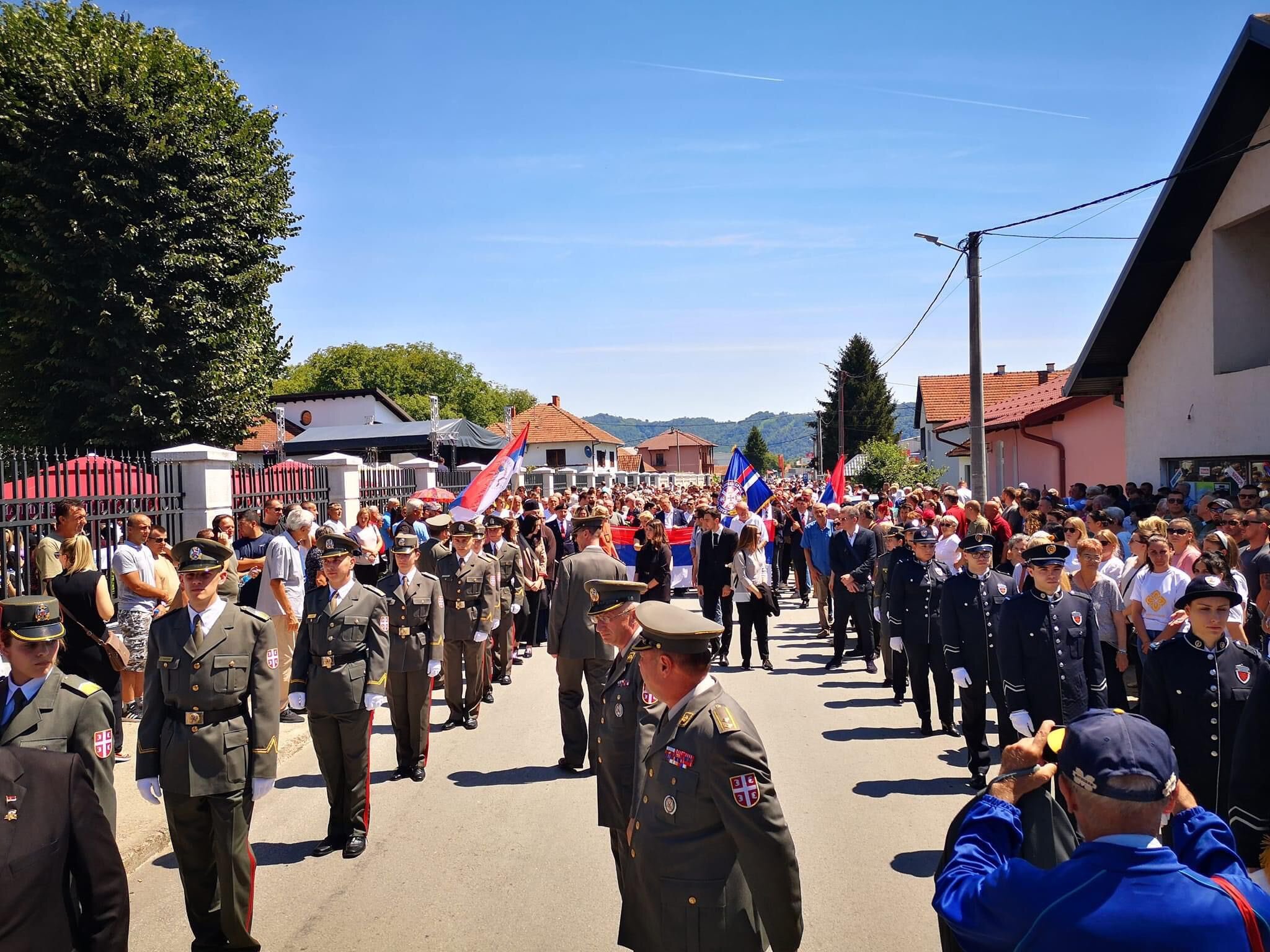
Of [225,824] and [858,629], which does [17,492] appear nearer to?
[225,824]

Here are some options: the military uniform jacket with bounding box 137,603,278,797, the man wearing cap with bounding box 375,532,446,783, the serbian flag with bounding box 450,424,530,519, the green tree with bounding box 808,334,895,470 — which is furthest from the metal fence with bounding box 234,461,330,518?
the green tree with bounding box 808,334,895,470

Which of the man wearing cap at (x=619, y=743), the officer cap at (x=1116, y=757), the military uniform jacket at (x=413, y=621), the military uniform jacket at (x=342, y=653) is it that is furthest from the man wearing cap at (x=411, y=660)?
the officer cap at (x=1116, y=757)

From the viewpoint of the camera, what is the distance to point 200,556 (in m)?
4.94

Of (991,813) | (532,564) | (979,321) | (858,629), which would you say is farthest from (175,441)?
(991,813)

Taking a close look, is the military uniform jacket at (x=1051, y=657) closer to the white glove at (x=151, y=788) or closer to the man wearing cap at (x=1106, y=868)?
the man wearing cap at (x=1106, y=868)

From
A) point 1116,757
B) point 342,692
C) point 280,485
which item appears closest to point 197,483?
point 280,485

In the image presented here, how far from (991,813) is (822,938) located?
9.31 feet

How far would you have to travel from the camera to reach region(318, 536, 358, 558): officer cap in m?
6.46

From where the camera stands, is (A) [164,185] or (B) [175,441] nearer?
(A) [164,185]

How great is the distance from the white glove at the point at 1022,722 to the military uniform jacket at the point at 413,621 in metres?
4.52

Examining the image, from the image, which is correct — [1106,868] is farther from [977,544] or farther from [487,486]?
[487,486]

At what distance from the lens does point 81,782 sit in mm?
3002

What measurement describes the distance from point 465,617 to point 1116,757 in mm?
7731

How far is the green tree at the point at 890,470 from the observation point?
117 ft
